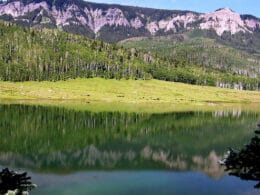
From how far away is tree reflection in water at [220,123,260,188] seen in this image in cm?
1295

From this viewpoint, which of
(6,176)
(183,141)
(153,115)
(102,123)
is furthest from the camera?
(153,115)

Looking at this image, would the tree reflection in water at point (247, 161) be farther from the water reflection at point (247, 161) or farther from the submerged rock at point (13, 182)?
the submerged rock at point (13, 182)

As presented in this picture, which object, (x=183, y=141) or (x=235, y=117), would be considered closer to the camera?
(x=183, y=141)

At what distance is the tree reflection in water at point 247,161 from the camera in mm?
12953

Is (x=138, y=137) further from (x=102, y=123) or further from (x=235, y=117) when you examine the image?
(x=235, y=117)

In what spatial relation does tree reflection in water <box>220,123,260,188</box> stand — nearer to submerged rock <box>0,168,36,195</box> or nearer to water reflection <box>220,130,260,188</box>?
water reflection <box>220,130,260,188</box>

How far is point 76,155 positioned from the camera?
83.4m

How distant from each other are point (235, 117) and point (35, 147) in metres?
106

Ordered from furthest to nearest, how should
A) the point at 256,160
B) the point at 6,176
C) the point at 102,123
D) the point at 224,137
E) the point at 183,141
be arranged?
the point at 102,123
the point at 224,137
the point at 183,141
the point at 256,160
the point at 6,176

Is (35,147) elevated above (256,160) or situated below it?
below

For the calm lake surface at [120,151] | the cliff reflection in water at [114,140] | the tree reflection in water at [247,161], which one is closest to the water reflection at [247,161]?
the tree reflection in water at [247,161]

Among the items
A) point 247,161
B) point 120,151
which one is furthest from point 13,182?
point 120,151

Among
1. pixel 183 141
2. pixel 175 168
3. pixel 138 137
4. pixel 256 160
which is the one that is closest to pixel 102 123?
pixel 138 137

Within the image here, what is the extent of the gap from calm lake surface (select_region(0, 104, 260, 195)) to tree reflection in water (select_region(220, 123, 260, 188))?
1636 inches
